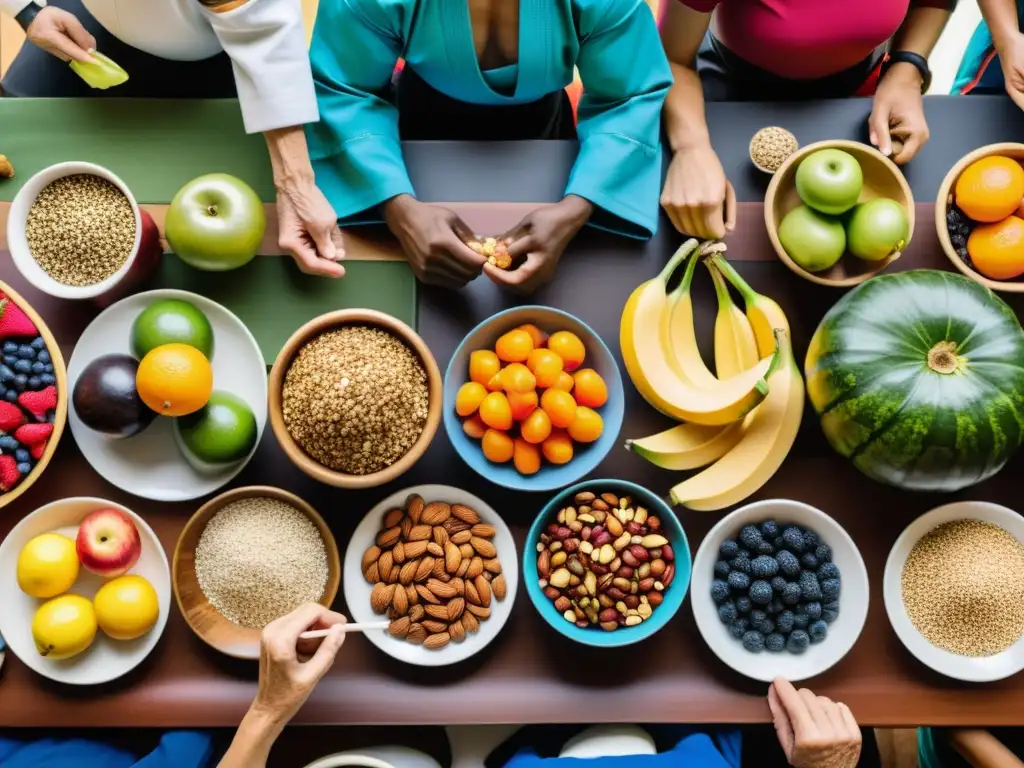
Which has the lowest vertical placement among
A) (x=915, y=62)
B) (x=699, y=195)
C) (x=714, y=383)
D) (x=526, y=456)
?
(x=526, y=456)

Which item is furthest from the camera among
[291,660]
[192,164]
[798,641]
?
[192,164]

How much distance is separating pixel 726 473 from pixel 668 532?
0.12 metres

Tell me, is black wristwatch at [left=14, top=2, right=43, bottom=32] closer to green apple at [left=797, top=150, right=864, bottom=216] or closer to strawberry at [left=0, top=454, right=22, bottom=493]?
strawberry at [left=0, top=454, right=22, bottom=493]

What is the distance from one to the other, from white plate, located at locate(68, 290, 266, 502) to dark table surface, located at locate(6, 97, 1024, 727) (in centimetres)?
4

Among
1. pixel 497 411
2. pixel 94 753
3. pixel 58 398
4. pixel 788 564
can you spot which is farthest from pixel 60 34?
pixel 788 564

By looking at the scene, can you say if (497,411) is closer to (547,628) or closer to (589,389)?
(589,389)

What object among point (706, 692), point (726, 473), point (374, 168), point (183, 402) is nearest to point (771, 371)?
point (726, 473)

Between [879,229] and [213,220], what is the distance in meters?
0.94

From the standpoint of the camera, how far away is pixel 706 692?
1145mm

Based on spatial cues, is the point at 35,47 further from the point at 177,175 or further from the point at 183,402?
the point at 183,402

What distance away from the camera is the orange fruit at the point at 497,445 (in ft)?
3.56

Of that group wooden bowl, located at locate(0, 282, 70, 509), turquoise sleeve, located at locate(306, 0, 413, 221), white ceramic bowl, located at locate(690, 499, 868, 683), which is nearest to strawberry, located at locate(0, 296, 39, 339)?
wooden bowl, located at locate(0, 282, 70, 509)

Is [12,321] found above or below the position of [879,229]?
below

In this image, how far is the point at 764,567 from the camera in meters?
1.11
